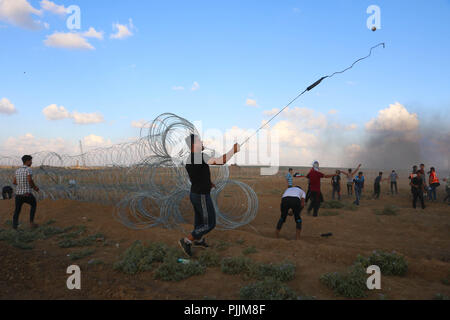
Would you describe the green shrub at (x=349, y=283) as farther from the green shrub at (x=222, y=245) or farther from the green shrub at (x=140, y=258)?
the green shrub at (x=140, y=258)

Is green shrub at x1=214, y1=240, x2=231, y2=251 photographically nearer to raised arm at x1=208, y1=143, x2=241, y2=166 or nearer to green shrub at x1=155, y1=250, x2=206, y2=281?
green shrub at x1=155, y1=250, x2=206, y2=281

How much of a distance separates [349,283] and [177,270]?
265 cm

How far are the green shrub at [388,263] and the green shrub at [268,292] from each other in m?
1.94

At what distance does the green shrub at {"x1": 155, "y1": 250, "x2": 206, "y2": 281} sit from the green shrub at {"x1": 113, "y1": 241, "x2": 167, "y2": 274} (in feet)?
1.18

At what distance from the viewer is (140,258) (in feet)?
18.0

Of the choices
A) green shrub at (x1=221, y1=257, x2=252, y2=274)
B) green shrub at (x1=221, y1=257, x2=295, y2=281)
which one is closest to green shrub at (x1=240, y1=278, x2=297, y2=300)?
green shrub at (x1=221, y1=257, x2=295, y2=281)

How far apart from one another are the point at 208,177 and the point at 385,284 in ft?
10.9

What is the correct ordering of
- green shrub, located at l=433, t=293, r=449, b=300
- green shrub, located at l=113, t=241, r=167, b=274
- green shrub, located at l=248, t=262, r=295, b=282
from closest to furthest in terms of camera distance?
green shrub, located at l=433, t=293, r=449, b=300 < green shrub, located at l=248, t=262, r=295, b=282 < green shrub, located at l=113, t=241, r=167, b=274

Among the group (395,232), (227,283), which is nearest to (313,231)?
(395,232)

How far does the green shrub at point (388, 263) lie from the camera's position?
5.05 meters

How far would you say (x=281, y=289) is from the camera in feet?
13.0

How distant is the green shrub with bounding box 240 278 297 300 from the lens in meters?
3.89

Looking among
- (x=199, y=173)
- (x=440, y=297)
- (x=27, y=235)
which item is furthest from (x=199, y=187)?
(x=27, y=235)

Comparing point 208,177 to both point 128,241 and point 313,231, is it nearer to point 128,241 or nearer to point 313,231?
point 128,241
